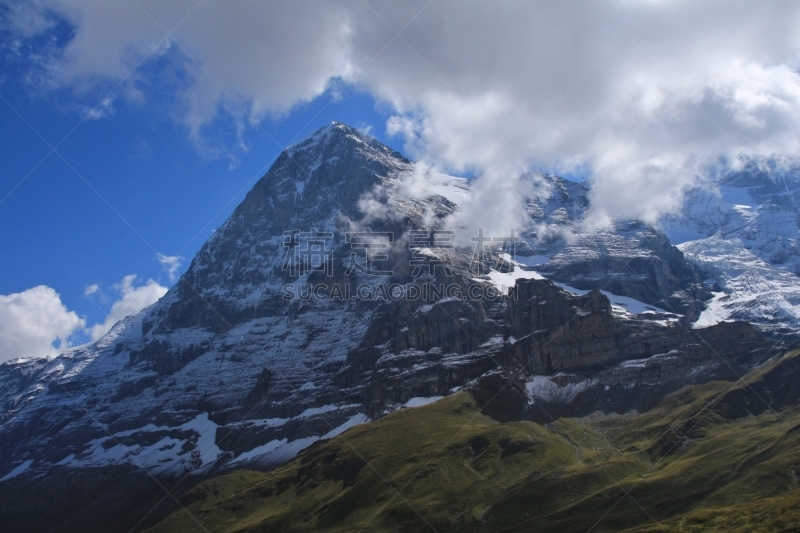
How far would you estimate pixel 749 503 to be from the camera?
608ft

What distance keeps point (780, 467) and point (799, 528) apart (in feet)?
138

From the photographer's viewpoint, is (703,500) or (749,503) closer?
(749,503)

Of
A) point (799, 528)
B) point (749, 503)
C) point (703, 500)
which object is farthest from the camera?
point (703, 500)

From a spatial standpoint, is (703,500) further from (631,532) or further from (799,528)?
(799,528)

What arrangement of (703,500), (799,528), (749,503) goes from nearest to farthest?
(799,528), (749,503), (703,500)

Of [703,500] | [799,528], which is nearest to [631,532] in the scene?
[703,500]

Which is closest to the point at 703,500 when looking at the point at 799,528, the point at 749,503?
the point at 749,503

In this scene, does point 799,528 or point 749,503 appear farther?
point 749,503

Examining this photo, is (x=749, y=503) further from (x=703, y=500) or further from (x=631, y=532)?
(x=631, y=532)

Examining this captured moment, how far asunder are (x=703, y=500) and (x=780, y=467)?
71.2 feet

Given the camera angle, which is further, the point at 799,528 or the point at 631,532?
the point at 631,532

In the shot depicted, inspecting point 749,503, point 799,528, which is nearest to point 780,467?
point 749,503

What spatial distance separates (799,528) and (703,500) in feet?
129

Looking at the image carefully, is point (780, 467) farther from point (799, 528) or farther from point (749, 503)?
point (799, 528)
